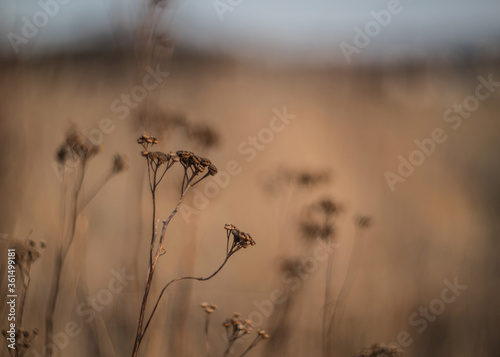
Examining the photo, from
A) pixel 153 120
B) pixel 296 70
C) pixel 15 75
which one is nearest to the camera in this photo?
pixel 153 120

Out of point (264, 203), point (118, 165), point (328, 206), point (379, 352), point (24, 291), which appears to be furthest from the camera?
point (264, 203)

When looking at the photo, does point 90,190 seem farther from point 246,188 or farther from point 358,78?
point 358,78

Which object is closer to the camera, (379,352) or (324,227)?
(379,352)

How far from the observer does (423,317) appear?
4.63 meters

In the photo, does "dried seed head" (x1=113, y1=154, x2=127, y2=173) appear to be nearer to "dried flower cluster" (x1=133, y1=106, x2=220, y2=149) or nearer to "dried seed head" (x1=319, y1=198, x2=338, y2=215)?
"dried flower cluster" (x1=133, y1=106, x2=220, y2=149)

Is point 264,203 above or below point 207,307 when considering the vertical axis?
above

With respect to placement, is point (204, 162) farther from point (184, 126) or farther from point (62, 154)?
point (184, 126)

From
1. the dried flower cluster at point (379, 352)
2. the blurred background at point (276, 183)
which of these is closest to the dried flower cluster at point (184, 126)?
the blurred background at point (276, 183)

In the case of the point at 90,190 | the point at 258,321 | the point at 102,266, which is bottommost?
the point at 258,321

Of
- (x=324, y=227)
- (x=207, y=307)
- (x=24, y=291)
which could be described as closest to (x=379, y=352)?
(x=207, y=307)

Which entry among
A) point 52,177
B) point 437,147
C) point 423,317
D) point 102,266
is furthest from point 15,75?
point 437,147

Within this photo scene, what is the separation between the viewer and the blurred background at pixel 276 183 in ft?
11.4

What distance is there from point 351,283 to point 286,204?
139 centimetres

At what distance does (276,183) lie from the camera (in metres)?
4.40
